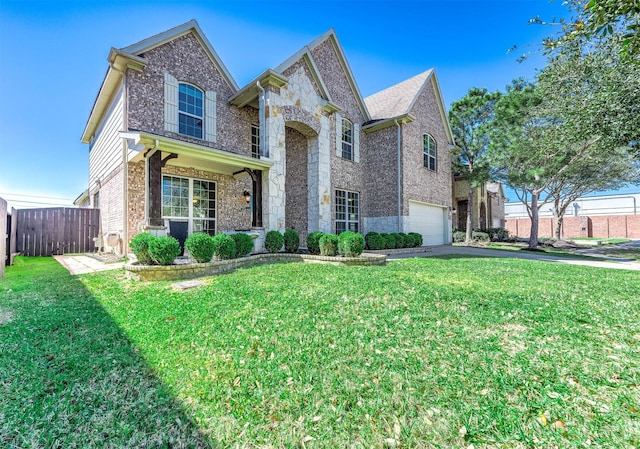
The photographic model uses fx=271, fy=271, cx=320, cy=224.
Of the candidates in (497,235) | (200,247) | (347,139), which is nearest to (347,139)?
(347,139)

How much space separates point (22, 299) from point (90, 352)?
3.17 metres

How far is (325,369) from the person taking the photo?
2504mm

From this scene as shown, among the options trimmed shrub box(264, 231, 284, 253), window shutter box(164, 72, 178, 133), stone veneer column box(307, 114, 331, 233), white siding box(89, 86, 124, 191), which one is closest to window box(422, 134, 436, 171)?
stone veneer column box(307, 114, 331, 233)

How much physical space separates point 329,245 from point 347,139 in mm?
7073

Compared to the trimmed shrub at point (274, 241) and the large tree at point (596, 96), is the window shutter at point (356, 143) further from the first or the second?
the large tree at point (596, 96)

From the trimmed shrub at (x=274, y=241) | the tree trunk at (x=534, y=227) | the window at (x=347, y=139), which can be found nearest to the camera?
the trimmed shrub at (x=274, y=241)

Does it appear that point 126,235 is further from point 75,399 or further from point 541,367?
point 541,367

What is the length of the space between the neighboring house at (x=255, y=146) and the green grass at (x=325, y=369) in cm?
431

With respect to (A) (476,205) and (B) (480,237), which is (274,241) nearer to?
(B) (480,237)

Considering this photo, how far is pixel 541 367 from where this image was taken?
8.08ft

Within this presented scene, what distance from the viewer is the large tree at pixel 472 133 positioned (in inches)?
691

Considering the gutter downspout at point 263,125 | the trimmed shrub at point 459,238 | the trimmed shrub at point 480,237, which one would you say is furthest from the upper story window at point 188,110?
the trimmed shrub at point 480,237

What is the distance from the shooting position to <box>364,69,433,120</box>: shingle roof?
44.4 ft

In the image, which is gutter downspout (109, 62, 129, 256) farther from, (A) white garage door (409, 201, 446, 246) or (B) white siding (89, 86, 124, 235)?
(A) white garage door (409, 201, 446, 246)
